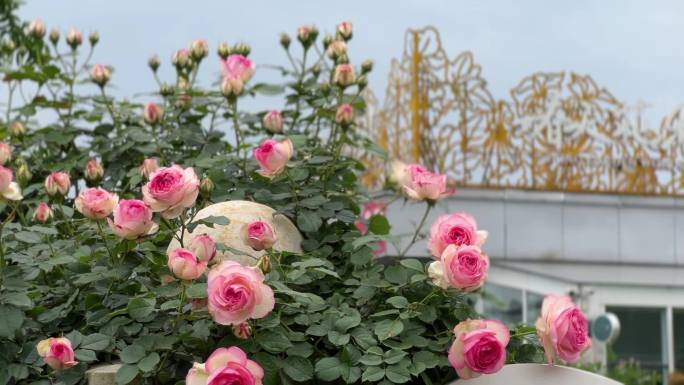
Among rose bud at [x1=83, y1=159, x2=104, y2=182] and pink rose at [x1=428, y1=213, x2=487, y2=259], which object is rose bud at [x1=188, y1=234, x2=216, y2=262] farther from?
rose bud at [x1=83, y1=159, x2=104, y2=182]

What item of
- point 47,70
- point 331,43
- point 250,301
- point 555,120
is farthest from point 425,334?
point 555,120

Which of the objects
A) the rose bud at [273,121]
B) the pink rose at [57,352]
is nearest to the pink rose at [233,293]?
the pink rose at [57,352]

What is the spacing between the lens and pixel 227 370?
6.54 ft

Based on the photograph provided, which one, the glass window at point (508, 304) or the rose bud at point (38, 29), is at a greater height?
the rose bud at point (38, 29)

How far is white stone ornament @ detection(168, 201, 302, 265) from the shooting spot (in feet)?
8.71

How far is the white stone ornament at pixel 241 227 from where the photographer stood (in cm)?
265

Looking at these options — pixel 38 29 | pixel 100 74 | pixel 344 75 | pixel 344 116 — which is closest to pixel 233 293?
pixel 344 116

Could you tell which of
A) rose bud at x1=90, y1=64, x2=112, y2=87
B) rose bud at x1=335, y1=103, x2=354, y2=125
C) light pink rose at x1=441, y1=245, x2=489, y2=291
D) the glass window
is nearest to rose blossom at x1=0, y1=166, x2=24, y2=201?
rose bud at x1=335, y1=103, x2=354, y2=125

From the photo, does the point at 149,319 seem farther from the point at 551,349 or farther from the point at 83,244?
the point at 551,349

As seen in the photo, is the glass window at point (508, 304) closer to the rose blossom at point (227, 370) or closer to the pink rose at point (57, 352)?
the pink rose at point (57, 352)

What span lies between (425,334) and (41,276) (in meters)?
1.05

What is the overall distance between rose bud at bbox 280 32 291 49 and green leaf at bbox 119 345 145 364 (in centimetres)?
185

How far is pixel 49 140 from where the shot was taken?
12.6ft

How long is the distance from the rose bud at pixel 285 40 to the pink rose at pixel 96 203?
5.15 ft
